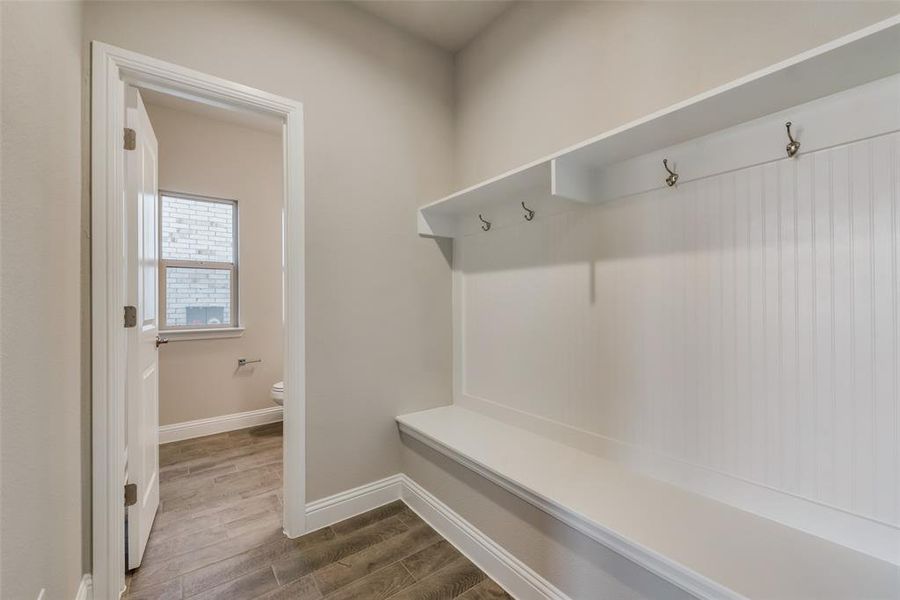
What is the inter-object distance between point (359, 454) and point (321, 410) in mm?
346

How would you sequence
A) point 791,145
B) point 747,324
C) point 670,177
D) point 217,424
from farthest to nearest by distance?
point 217,424, point 670,177, point 747,324, point 791,145

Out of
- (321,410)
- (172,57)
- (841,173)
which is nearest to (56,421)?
(321,410)

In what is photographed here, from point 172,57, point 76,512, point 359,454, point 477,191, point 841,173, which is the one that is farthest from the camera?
point 359,454

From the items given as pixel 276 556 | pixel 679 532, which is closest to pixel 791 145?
pixel 679 532

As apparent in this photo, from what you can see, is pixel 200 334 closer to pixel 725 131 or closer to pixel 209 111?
pixel 209 111

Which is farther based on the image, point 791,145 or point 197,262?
point 197,262

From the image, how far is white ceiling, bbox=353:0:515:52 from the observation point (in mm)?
2033

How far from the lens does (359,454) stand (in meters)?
2.04

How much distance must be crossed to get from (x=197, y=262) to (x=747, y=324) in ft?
12.6

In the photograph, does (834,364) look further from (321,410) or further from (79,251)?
(79,251)

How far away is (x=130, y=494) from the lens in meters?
1.58

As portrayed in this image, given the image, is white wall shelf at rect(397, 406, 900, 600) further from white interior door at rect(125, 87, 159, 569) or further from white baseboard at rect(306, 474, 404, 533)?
white interior door at rect(125, 87, 159, 569)

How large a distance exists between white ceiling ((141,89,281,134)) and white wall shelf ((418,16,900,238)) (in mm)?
2380

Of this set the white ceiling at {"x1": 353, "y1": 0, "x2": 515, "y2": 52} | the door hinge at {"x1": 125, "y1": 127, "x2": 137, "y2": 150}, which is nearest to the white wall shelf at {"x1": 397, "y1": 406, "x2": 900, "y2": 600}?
the door hinge at {"x1": 125, "y1": 127, "x2": 137, "y2": 150}
